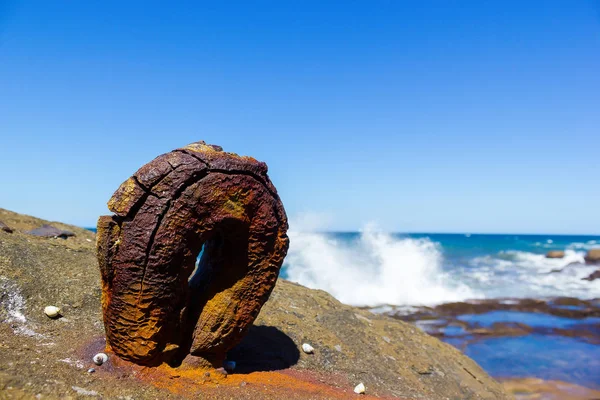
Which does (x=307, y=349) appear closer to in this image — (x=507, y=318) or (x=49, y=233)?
(x=49, y=233)

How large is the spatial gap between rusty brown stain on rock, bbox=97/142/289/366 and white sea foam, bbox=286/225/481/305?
51.2 feet

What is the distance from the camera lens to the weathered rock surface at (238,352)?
3754 mm

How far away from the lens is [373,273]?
26.9 metres

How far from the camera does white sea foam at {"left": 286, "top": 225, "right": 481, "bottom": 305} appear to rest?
841 inches

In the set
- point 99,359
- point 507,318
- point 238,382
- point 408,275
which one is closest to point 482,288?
point 408,275

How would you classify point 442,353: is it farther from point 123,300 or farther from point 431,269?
point 431,269

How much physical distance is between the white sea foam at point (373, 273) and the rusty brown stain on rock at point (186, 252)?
15606 millimetres

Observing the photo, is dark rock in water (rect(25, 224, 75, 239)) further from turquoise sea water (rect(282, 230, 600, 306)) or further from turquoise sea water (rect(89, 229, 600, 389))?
turquoise sea water (rect(282, 230, 600, 306))

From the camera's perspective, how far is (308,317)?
7.24 m

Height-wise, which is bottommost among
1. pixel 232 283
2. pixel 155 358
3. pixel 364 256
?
pixel 155 358

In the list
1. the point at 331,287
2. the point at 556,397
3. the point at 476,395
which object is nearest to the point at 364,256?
the point at 331,287

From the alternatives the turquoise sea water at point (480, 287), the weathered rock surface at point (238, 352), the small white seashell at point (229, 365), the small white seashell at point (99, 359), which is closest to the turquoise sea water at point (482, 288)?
the turquoise sea water at point (480, 287)

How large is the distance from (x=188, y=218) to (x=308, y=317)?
12.5ft

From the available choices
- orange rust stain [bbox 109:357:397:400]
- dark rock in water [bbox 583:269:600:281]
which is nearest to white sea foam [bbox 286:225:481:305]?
dark rock in water [bbox 583:269:600:281]
